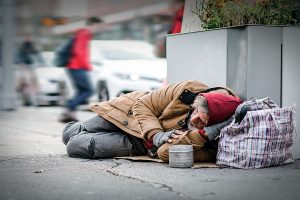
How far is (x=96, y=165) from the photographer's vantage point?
6035 mm

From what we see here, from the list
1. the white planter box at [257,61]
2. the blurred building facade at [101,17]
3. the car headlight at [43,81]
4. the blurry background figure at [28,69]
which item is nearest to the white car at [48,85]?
the car headlight at [43,81]

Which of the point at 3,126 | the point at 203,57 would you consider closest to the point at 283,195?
the point at 203,57

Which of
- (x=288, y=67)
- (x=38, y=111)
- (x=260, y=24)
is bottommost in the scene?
(x=38, y=111)

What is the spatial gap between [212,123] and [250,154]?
1.47ft

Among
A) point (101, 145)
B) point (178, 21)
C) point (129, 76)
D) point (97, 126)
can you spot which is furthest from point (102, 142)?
point (129, 76)

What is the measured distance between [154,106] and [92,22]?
518cm

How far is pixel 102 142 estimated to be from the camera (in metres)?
6.36

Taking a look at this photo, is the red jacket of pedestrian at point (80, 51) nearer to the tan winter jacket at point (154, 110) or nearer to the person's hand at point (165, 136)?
the tan winter jacket at point (154, 110)

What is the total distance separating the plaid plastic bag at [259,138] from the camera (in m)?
5.64

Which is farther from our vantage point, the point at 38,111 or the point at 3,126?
the point at 38,111

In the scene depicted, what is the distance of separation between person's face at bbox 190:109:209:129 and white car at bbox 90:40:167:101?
628 centimetres

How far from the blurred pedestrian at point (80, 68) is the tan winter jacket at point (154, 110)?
4670 mm

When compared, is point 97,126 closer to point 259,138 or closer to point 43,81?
point 259,138

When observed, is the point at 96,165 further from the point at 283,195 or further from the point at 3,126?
the point at 3,126
